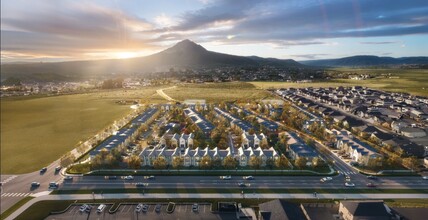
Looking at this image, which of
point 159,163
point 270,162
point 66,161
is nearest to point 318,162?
point 270,162

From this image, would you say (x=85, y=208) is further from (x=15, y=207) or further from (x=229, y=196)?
(x=229, y=196)

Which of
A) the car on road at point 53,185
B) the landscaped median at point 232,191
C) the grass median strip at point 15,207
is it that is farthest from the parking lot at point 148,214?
the car on road at point 53,185

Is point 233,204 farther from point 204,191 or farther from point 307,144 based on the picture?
point 307,144

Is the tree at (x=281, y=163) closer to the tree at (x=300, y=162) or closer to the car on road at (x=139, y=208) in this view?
the tree at (x=300, y=162)

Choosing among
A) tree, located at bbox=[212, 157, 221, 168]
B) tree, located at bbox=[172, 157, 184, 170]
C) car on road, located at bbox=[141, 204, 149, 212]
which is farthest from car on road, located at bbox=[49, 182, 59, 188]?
tree, located at bbox=[212, 157, 221, 168]

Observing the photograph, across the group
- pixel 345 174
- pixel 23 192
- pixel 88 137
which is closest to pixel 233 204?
pixel 345 174

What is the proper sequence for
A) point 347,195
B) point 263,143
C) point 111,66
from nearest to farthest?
point 347,195 → point 263,143 → point 111,66

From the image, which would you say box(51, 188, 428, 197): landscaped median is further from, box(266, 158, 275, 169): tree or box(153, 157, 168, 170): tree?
box(266, 158, 275, 169): tree
